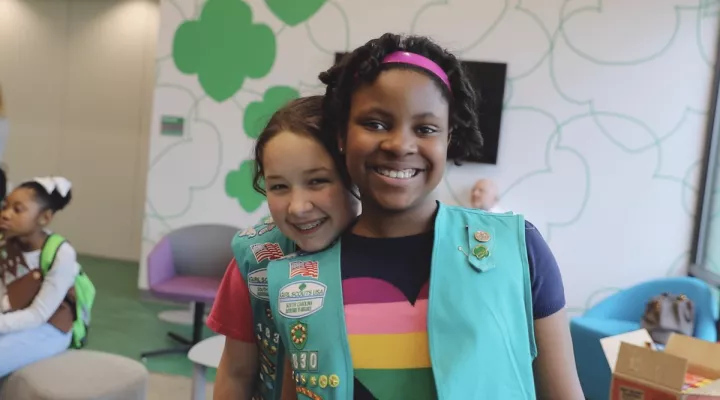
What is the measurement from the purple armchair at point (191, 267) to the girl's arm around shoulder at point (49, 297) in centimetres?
132

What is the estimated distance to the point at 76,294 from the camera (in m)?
2.59

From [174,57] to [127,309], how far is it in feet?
6.22

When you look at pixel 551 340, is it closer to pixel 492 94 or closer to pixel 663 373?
pixel 663 373

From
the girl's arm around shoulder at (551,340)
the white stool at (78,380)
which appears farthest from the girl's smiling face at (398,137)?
the white stool at (78,380)

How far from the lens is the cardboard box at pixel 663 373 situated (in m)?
1.65

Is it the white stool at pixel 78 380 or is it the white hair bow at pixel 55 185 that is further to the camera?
the white hair bow at pixel 55 185

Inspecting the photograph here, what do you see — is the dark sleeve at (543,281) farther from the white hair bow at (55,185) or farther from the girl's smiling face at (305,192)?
the white hair bow at (55,185)

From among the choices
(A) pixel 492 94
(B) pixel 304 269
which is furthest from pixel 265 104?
(B) pixel 304 269

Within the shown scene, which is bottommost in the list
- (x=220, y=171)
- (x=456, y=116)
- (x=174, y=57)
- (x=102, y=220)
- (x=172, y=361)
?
(x=172, y=361)

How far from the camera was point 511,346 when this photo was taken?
0.91 meters

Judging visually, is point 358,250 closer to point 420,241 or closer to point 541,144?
point 420,241

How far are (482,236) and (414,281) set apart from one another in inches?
5.0

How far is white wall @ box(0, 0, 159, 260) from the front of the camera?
5.96m

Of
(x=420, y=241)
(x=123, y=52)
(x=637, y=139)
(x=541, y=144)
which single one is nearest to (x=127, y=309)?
(x=123, y=52)
